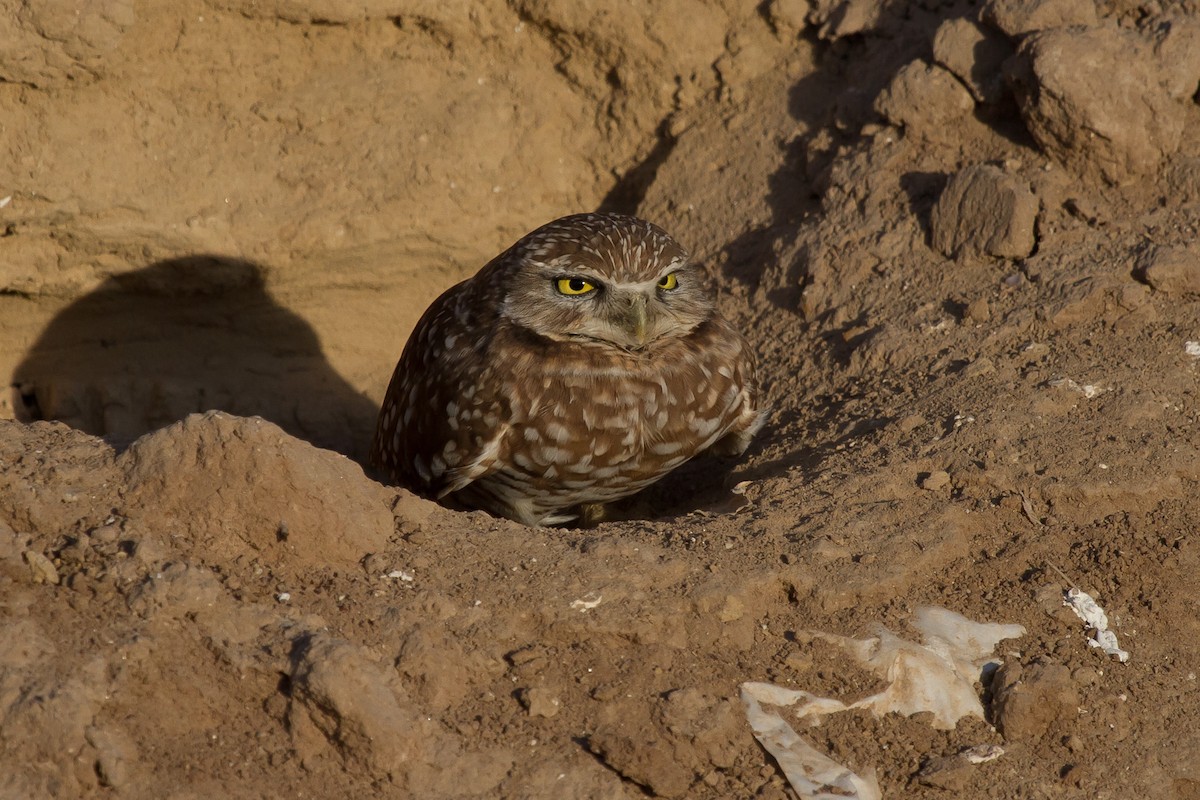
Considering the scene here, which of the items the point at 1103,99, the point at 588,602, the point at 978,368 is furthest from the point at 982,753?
the point at 1103,99

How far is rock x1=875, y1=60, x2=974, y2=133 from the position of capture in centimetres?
556

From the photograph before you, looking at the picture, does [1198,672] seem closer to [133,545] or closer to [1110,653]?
[1110,653]

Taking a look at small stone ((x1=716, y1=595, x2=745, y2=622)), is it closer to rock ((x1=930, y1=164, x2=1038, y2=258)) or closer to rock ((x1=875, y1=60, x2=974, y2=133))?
rock ((x1=930, y1=164, x2=1038, y2=258))

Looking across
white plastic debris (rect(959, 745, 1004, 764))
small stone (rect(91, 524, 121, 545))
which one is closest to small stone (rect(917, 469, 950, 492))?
white plastic debris (rect(959, 745, 1004, 764))

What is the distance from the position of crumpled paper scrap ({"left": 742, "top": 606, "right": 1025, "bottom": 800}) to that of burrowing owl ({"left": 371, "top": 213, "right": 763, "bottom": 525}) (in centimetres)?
135

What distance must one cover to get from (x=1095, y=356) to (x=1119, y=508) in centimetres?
87

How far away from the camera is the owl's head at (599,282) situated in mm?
4359


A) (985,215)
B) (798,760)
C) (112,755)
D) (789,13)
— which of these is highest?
(789,13)

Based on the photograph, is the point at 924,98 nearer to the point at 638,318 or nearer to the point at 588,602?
the point at 638,318

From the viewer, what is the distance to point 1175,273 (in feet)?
15.6

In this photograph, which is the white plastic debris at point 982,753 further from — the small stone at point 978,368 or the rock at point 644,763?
the small stone at point 978,368

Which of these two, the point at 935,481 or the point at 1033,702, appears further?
the point at 935,481

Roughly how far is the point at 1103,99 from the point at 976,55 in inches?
25.7

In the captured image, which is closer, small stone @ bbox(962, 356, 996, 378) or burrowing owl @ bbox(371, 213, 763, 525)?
burrowing owl @ bbox(371, 213, 763, 525)
